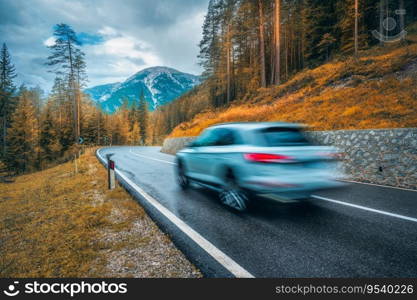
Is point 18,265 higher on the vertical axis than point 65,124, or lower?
lower

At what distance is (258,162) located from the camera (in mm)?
3967

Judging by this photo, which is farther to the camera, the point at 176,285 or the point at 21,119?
the point at 21,119

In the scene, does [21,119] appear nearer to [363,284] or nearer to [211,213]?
[211,213]

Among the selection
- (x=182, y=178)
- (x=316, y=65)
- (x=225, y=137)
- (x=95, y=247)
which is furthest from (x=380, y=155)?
(x=316, y=65)

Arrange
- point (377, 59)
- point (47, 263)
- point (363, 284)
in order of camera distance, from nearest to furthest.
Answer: point (363, 284) → point (47, 263) → point (377, 59)

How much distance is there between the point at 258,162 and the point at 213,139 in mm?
1787

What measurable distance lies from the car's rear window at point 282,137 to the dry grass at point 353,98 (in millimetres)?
5929

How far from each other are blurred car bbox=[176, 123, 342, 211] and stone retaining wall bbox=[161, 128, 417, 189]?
1578 mm

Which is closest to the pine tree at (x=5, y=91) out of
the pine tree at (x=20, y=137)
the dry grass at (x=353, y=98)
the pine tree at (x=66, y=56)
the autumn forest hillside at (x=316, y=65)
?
the pine tree at (x=20, y=137)

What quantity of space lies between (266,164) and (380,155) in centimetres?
522

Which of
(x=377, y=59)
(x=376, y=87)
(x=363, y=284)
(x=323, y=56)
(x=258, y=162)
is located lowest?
(x=363, y=284)

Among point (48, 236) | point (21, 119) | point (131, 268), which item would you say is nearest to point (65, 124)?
point (21, 119)

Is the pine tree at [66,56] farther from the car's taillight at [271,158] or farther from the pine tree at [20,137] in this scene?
the car's taillight at [271,158]

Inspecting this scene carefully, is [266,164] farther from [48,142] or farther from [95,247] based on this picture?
[48,142]
